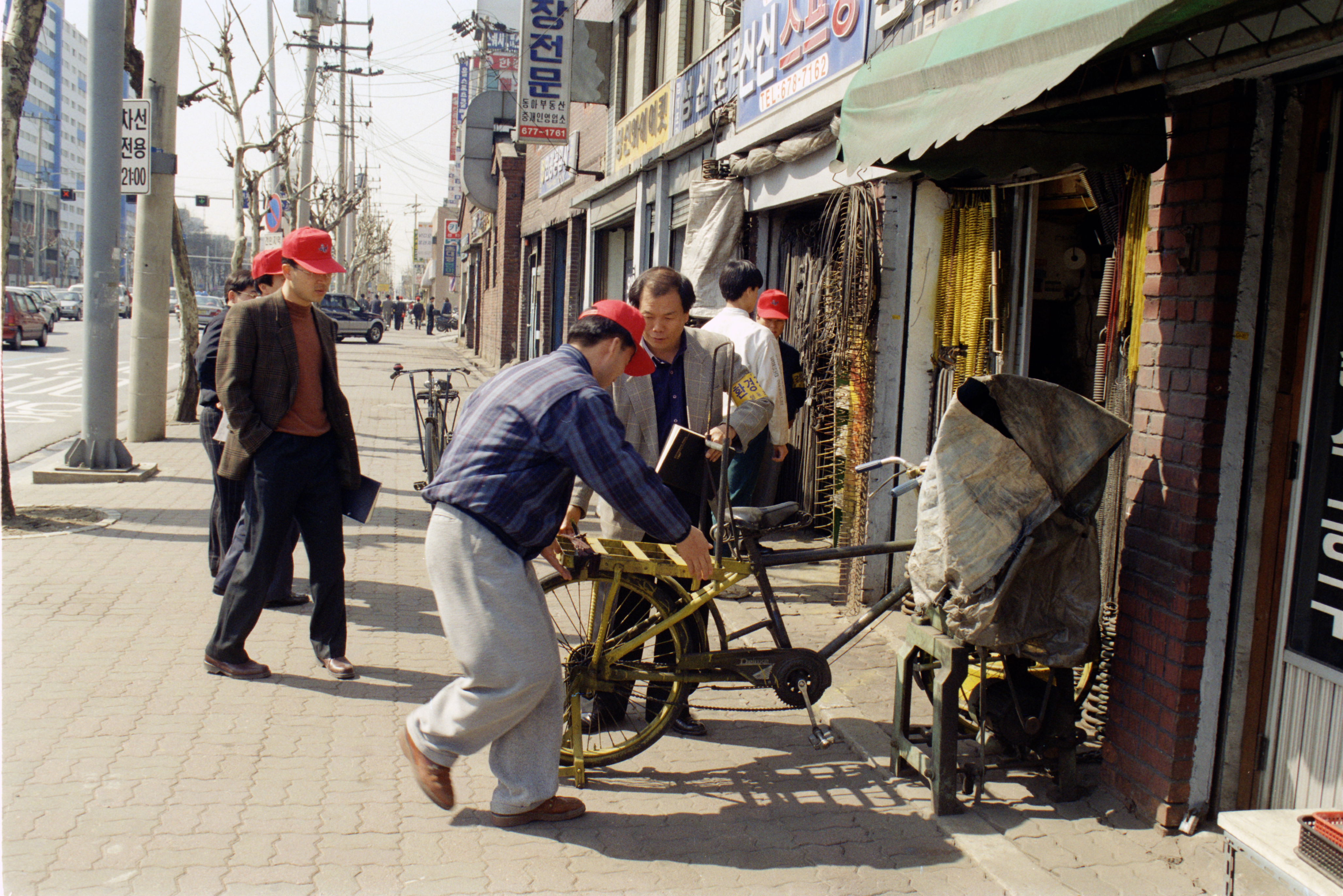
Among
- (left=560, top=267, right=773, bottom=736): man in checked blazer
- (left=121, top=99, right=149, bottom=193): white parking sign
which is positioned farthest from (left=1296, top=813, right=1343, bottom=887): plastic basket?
(left=121, top=99, right=149, bottom=193): white parking sign

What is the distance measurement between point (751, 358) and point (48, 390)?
16941 millimetres

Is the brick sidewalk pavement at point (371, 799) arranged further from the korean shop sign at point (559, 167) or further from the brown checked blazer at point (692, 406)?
the korean shop sign at point (559, 167)

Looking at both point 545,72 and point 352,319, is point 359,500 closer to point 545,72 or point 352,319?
point 545,72

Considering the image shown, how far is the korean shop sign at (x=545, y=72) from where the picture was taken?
50.4ft

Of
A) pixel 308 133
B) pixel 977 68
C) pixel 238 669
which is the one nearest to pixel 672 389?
pixel 977 68

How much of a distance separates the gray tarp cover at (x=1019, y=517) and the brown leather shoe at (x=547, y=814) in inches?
56.1

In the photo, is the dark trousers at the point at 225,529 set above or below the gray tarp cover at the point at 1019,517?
below

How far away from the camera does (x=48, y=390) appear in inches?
749

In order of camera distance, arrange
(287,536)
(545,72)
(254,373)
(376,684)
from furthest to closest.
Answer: (545,72), (287,536), (376,684), (254,373)

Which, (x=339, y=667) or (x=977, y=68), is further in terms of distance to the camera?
(x=339, y=667)

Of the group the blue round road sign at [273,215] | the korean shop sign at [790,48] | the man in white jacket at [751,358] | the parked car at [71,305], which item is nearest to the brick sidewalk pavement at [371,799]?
the man in white jacket at [751,358]

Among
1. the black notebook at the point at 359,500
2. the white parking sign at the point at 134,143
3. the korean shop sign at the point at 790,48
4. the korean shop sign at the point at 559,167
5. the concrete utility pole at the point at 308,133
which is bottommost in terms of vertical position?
the black notebook at the point at 359,500

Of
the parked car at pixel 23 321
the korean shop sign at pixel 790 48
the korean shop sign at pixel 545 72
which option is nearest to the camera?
the korean shop sign at pixel 790 48

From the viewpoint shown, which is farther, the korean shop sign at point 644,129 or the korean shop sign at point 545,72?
the korean shop sign at point 545,72
